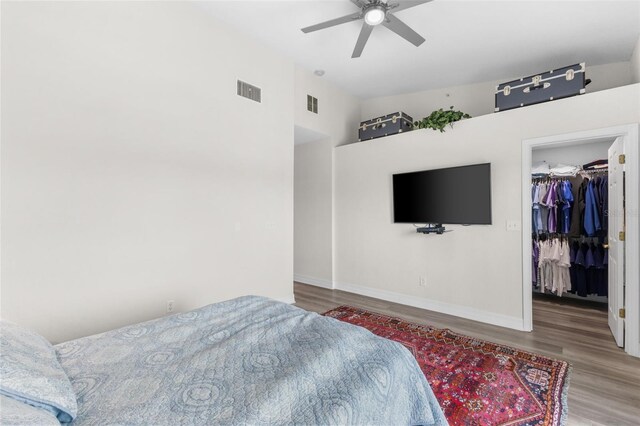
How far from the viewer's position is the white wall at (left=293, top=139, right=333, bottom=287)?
468 centimetres

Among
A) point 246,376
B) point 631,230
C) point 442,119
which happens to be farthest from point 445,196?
point 246,376

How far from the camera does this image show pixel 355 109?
4945 millimetres

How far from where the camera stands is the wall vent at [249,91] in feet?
10.7

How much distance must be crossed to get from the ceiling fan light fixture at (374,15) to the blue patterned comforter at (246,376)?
2.43 meters

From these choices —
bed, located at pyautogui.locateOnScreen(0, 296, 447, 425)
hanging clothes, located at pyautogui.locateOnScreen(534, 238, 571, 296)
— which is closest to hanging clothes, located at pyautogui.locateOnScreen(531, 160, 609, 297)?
hanging clothes, located at pyautogui.locateOnScreen(534, 238, 571, 296)

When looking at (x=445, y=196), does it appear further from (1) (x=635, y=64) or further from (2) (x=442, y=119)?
(1) (x=635, y=64)

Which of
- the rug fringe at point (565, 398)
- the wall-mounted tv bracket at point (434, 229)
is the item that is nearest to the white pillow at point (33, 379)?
the rug fringe at point (565, 398)

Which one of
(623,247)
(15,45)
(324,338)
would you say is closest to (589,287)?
(623,247)

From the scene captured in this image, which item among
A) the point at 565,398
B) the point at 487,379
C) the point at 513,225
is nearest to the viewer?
the point at 565,398

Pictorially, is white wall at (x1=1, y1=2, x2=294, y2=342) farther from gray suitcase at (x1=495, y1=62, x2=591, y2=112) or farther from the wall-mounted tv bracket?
gray suitcase at (x1=495, y1=62, x2=591, y2=112)

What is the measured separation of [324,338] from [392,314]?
232 cm

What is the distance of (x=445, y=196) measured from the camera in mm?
3537

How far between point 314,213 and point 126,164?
292 centimetres

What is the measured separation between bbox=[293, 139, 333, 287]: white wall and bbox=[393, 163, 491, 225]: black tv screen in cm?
117
